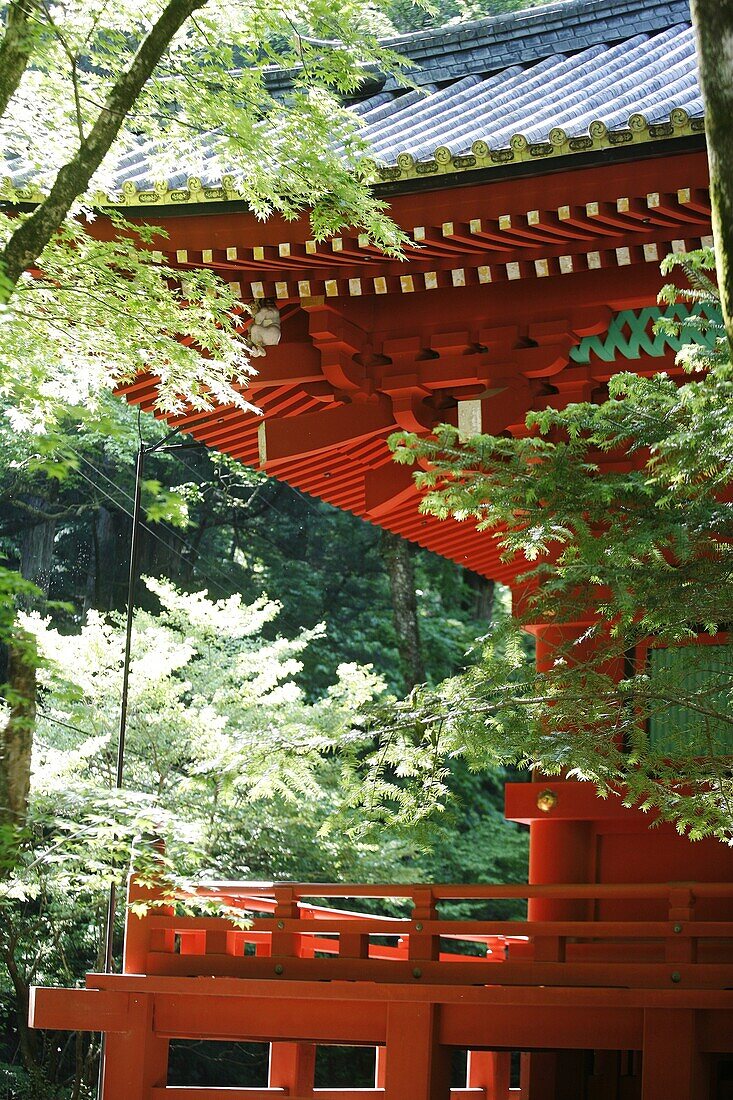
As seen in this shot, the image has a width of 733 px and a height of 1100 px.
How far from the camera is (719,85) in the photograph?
234cm

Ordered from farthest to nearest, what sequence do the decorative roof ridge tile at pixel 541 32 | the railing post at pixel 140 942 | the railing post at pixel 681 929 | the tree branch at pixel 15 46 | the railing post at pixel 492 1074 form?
1. the railing post at pixel 492 1074
2. the decorative roof ridge tile at pixel 541 32
3. the railing post at pixel 140 942
4. the railing post at pixel 681 929
5. the tree branch at pixel 15 46

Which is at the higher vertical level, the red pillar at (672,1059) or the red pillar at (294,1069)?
the red pillar at (672,1059)

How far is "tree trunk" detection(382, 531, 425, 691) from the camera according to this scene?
15.4 metres

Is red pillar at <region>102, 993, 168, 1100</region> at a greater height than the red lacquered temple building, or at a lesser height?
lesser

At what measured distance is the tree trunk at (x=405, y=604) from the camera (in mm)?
15383

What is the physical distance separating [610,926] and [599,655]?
54.7 inches

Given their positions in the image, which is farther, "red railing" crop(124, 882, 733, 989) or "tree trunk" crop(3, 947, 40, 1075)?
"tree trunk" crop(3, 947, 40, 1075)

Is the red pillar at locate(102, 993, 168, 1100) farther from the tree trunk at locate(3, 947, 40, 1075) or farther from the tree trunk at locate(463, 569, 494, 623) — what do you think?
the tree trunk at locate(463, 569, 494, 623)

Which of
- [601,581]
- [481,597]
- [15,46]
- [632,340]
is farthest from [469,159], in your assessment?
[481,597]

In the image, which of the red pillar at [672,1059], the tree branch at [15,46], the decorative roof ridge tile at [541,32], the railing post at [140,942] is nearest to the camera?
the tree branch at [15,46]

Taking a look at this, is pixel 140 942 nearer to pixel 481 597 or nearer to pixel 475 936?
pixel 475 936

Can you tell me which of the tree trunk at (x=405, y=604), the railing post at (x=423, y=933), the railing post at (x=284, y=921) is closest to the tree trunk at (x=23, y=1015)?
the tree trunk at (x=405, y=604)

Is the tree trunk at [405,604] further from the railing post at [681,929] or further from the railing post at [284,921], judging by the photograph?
the railing post at [681,929]

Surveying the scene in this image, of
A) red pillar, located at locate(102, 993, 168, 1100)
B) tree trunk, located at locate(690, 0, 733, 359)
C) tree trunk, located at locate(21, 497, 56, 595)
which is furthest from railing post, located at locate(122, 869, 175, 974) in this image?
tree trunk, located at locate(21, 497, 56, 595)
